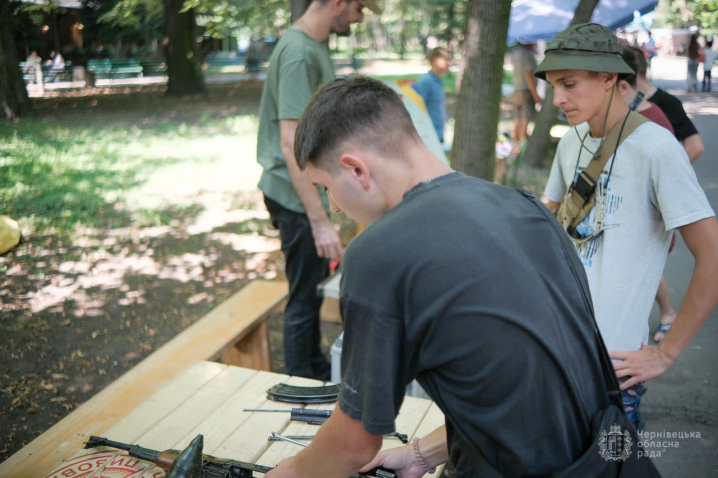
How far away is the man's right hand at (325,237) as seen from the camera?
3457 mm

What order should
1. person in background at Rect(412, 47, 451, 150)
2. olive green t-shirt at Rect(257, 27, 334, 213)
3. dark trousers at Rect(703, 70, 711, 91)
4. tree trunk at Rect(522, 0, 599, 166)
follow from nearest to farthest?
1. olive green t-shirt at Rect(257, 27, 334, 213)
2. person in background at Rect(412, 47, 451, 150)
3. tree trunk at Rect(522, 0, 599, 166)
4. dark trousers at Rect(703, 70, 711, 91)

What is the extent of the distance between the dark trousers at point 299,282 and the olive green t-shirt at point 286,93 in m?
0.09

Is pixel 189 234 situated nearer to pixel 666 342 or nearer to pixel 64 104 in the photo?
pixel 64 104

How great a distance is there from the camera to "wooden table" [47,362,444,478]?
2.14 m

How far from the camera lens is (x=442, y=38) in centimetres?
3017

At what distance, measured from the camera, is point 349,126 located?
140 cm

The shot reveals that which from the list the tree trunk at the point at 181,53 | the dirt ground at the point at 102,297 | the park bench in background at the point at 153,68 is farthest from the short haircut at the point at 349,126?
the park bench in background at the point at 153,68

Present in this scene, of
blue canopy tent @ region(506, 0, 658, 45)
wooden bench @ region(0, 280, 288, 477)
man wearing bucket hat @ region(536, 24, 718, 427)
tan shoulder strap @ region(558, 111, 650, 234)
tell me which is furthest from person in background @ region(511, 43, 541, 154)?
man wearing bucket hat @ region(536, 24, 718, 427)

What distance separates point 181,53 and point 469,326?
19558 mm

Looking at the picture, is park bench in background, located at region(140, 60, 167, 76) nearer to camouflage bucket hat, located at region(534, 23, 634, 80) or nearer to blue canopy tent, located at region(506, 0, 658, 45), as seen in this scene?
blue canopy tent, located at region(506, 0, 658, 45)

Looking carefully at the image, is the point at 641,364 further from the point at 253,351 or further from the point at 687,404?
the point at 253,351

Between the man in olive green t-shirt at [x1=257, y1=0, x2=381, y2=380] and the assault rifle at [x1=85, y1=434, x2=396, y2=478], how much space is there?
5.26 feet

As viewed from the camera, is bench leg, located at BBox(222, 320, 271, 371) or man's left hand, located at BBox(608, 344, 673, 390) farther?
bench leg, located at BBox(222, 320, 271, 371)

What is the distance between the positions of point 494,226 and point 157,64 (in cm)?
2522
